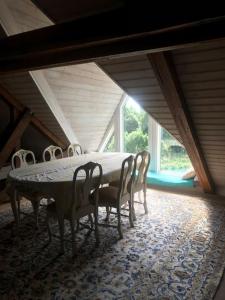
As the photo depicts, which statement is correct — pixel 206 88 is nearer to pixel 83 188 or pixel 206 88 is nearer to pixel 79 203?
pixel 83 188

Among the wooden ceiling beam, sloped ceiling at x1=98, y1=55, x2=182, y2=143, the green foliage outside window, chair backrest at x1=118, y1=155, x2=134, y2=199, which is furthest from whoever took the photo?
the green foliage outside window

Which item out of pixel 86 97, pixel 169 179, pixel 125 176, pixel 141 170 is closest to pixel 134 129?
pixel 169 179

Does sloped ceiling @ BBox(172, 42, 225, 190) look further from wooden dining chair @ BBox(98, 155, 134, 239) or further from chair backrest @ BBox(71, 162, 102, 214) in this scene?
chair backrest @ BBox(71, 162, 102, 214)

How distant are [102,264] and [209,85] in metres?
1.99

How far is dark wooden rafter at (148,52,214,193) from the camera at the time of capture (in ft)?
8.25

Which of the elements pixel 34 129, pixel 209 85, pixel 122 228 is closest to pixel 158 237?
pixel 122 228

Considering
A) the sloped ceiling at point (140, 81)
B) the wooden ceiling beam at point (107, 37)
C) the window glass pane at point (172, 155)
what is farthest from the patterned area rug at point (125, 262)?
the wooden ceiling beam at point (107, 37)

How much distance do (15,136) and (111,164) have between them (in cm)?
188

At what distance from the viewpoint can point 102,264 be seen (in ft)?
8.56

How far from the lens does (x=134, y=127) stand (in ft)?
18.9

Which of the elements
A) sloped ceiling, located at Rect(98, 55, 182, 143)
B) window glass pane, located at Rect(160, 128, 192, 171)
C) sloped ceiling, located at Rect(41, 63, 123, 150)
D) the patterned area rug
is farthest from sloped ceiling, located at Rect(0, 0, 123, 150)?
the patterned area rug

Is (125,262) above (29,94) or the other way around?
the other way around

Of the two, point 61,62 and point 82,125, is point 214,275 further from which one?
point 82,125

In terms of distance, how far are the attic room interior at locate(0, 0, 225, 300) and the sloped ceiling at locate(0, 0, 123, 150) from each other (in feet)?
0.07
